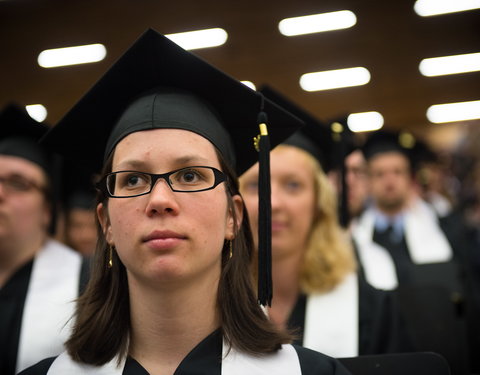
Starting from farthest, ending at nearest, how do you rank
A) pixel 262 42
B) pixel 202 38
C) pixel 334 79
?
pixel 334 79
pixel 262 42
pixel 202 38

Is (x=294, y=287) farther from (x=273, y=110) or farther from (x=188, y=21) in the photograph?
(x=188, y=21)

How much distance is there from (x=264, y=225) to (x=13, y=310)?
170cm

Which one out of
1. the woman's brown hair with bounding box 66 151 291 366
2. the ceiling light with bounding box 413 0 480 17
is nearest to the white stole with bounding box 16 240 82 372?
the woman's brown hair with bounding box 66 151 291 366

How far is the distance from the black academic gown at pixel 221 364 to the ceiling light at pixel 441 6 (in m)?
6.95

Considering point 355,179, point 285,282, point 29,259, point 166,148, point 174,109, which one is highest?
point 355,179

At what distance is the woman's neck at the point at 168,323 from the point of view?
207 centimetres

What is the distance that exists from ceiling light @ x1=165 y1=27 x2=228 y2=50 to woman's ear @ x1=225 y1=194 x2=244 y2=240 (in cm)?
696

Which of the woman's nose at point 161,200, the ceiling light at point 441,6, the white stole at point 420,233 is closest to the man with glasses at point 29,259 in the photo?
the woman's nose at point 161,200

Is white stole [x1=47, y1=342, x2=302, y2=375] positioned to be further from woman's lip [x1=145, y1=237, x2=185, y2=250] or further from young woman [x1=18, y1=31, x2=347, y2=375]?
woman's lip [x1=145, y1=237, x2=185, y2=250]

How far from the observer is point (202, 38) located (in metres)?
9.24

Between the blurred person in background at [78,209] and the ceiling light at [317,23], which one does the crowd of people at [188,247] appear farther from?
the ceiling light at [317,23]

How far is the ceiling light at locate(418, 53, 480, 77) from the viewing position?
10.2m

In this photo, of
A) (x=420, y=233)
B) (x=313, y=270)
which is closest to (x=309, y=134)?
(x=313, y=270)

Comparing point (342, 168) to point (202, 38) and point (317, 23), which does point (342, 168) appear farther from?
point (202, 38)
